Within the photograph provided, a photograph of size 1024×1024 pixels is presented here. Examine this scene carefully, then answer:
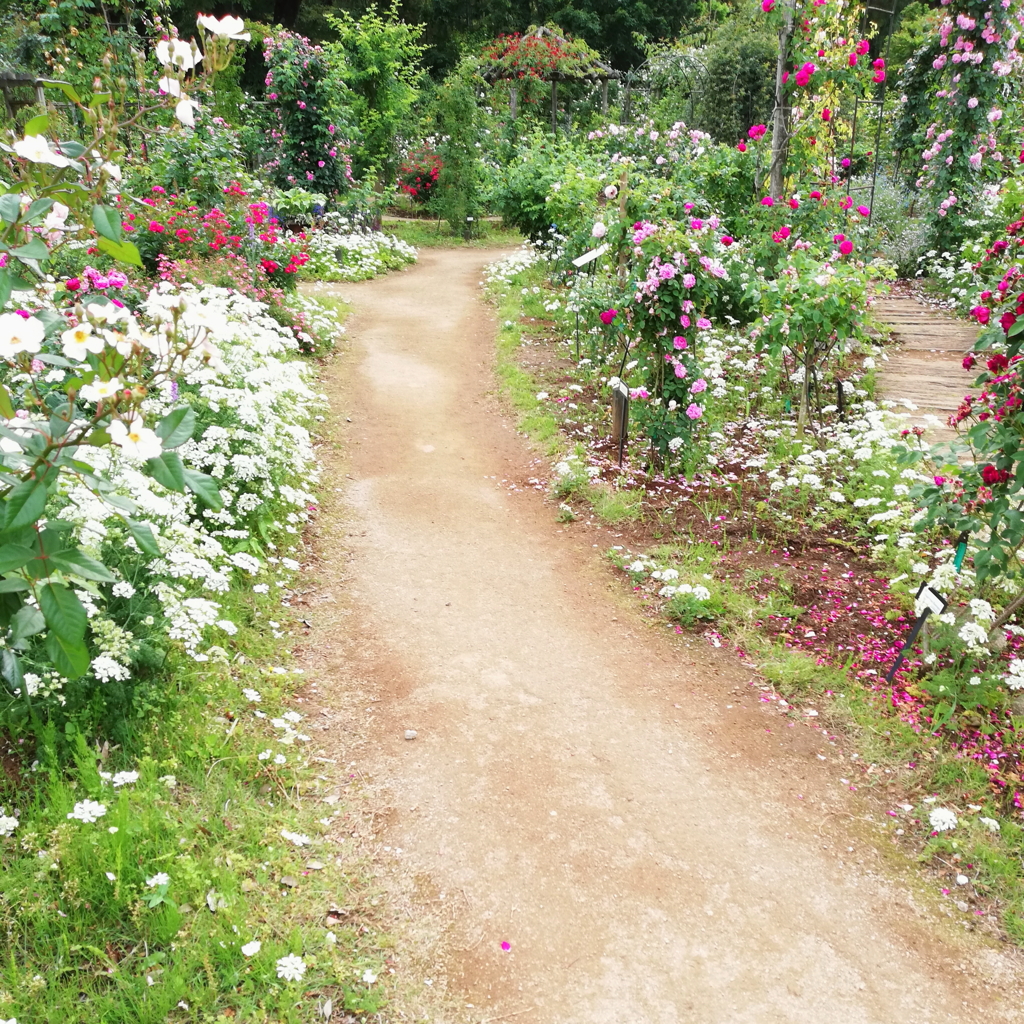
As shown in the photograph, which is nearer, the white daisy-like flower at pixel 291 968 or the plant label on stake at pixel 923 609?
the white daisy-like flower at pixel 291 968

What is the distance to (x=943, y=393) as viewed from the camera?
Answer: 566 centimetres

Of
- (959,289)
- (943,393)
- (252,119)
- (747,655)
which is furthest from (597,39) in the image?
(747,655)

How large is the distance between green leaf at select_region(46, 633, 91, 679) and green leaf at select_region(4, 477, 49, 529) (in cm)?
23

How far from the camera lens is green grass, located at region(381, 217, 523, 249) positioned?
42.9 feet

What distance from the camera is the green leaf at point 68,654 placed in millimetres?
1469

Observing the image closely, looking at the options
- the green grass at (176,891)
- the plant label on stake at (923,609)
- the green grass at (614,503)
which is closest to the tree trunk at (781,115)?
the green grass at (614,503)

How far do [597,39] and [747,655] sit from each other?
25.6 metres

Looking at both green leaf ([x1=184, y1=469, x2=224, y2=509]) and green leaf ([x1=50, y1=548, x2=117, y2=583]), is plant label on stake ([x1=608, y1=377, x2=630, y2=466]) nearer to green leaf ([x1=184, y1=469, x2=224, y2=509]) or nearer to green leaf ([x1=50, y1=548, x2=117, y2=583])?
green leaf ([x1=184, y1=469, x2=224, y2=509])

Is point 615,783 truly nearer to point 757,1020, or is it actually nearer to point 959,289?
point 757,1020

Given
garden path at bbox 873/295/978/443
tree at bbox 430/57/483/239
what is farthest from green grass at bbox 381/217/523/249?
garden path at bbox 873/295/978/443

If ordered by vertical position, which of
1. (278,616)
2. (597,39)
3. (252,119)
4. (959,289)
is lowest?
(278,616)

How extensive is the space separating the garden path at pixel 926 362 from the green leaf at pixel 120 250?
429 cm

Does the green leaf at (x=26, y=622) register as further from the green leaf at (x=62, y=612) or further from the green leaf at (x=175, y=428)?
the green leaf at (x=175, y=428)

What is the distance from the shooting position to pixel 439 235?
13.6 m
